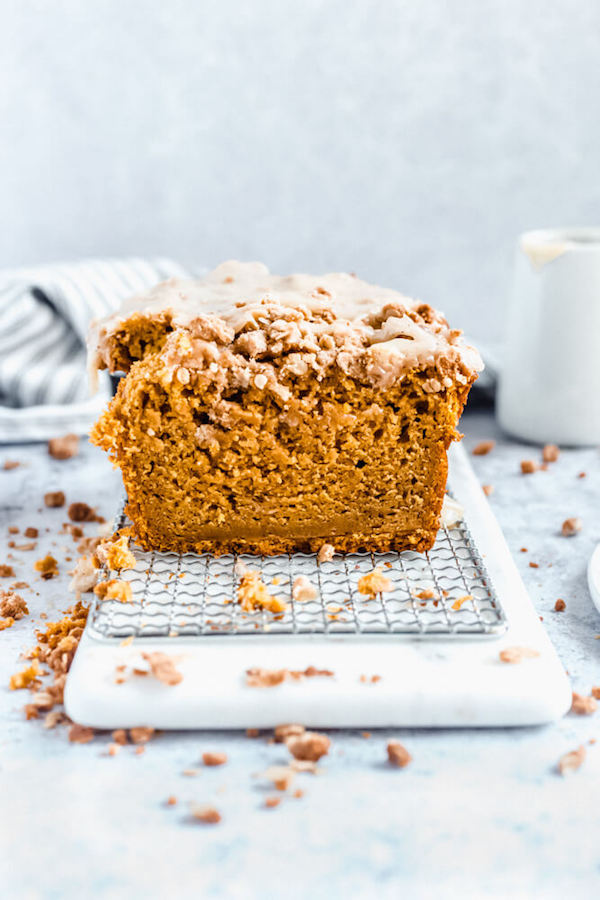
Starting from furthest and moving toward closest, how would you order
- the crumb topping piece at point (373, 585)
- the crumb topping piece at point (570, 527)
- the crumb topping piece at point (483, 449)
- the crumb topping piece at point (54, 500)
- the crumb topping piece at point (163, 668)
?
the crumb topping piece at point (483, 449)
the crumb topping piece at point (54, 500)
the crumb topping piece at point (570, 527)
the crumb topping piece at point (373, 585)
the crumb topping piece at point (163, 668)

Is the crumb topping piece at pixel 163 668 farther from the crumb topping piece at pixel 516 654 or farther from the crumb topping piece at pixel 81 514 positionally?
the crumb topping piece at pixel 81 514

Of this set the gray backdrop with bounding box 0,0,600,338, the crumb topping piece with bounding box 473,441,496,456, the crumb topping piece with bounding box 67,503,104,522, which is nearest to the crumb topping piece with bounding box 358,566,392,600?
the crumb topping piece with bounding box 67,503,104,522

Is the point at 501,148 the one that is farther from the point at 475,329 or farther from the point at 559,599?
the point at 559,599

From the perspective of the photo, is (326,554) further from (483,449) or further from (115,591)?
(483,449)

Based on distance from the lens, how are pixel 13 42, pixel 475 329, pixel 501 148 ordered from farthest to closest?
1. pixel 475 329
2. pixel 501 148
3. pixel 13 42

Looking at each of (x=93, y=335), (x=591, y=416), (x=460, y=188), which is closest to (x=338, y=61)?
(x=460, y=188)

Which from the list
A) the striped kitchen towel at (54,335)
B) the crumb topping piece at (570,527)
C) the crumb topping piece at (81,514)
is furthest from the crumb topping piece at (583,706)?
the striped kitchen towel at (54,335)

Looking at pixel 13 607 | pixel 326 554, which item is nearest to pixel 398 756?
pixel 326 554
